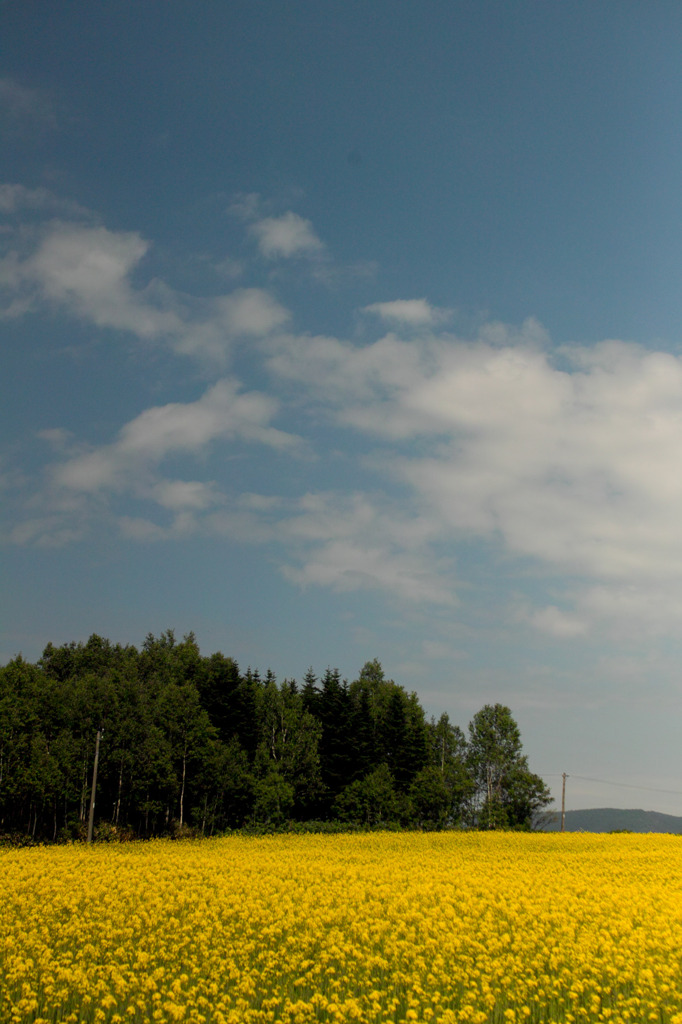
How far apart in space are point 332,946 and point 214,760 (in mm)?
49411

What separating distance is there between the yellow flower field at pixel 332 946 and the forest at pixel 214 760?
3472 centimetres

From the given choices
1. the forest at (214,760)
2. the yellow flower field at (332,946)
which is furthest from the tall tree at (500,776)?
the yellow flower field at (332,946)

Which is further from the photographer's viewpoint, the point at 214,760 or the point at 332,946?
the point at 214,760

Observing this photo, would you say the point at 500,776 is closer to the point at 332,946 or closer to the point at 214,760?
the point at 214,760

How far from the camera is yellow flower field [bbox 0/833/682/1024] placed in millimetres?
13039

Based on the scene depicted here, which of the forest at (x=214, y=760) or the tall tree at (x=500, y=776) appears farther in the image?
the tall tree at (x=500, y=776)

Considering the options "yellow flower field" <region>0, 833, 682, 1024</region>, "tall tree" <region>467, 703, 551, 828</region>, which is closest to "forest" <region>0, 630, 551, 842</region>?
"tall tree" <region>467, 703, 551, 828</region>

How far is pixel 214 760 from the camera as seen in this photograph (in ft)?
206

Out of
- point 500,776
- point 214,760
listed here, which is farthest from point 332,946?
point 500,776

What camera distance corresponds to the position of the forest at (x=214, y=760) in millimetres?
61281

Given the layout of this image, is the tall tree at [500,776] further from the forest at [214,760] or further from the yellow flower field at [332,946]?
the yellow flower field at [332,946]

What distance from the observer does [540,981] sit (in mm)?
15367

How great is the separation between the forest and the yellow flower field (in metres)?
34.7

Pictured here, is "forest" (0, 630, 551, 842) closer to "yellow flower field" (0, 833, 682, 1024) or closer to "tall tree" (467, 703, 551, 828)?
"tall tree" (467, 703, 551, 828)
